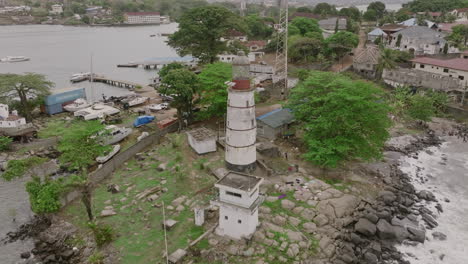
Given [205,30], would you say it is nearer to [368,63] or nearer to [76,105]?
[76,105]

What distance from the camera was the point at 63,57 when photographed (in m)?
86.2

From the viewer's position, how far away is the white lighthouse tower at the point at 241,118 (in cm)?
2181

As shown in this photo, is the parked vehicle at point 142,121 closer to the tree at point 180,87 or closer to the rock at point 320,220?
the tree at point 180,87

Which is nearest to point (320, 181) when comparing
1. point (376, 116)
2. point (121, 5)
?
point (376, 116)

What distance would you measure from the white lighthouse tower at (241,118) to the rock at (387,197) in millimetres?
10069

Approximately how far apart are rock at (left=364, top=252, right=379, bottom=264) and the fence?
57.5 ft

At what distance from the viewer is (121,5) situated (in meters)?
182

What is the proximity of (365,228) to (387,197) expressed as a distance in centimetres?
499

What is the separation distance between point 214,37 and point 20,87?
1042 inches

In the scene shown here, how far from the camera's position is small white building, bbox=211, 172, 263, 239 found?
17.1 metres

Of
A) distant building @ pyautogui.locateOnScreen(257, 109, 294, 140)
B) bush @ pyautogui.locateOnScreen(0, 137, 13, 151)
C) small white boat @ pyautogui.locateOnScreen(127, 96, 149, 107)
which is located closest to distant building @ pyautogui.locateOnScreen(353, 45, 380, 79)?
distant building @ pyautogui.locateOnScreen(257, 109, 294, 140)

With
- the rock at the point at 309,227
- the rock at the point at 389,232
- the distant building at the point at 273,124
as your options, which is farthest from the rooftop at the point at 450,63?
the rock at the point at 309,227

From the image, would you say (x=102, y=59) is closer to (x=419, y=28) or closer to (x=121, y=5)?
(x=419, y=28)

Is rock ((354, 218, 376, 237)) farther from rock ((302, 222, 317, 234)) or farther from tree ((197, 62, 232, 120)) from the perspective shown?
tree ((197, 62, 232, 120))
